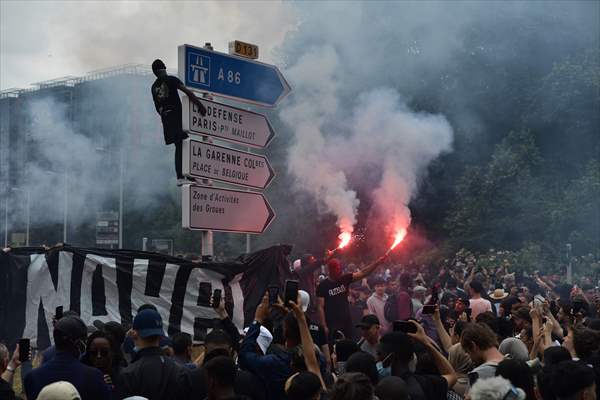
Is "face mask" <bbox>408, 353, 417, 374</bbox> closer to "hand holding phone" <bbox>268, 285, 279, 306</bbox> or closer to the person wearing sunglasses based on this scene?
"hand holding phone" <bbox>268, 285, 279, 306</bbox>

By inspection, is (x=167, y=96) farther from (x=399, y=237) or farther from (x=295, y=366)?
(x=399, y=237)

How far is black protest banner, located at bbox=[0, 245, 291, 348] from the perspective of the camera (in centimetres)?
1006

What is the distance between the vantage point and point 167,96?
27.1ft

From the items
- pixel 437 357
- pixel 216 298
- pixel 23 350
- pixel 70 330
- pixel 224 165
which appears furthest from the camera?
pixel 224 165

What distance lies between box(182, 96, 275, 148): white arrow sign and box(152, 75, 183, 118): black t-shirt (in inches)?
3.3

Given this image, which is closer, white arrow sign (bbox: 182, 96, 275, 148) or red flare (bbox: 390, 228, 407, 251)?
white arrow sign (bbox: 182, 96, 275, 148)

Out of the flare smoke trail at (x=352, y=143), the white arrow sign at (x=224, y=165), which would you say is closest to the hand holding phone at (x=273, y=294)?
the white arrow sign at (x=224, y=165)

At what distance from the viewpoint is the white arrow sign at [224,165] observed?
26.7 ft

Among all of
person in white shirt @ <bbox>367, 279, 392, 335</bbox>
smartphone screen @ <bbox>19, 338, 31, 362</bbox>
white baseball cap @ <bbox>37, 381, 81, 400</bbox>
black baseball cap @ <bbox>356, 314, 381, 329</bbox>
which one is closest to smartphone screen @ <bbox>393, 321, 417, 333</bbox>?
black baseball cap @ <bbox>356, 314, 381, 329</bbox>

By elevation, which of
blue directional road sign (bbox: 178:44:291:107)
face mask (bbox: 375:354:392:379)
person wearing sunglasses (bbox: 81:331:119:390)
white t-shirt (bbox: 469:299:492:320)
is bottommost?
face mask (bbox: 375:354:392:379)

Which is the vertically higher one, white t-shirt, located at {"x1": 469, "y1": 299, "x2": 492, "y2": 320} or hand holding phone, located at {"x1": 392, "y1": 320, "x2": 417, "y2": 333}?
white t-shirt, located at {"x1": 469, "y1": 299, "x2": 492, "y2": 320}

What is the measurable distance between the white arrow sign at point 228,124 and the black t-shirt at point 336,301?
6.81ft

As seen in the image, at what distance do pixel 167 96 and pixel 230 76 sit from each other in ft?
2.74

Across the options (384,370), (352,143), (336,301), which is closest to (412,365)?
(384,370)
